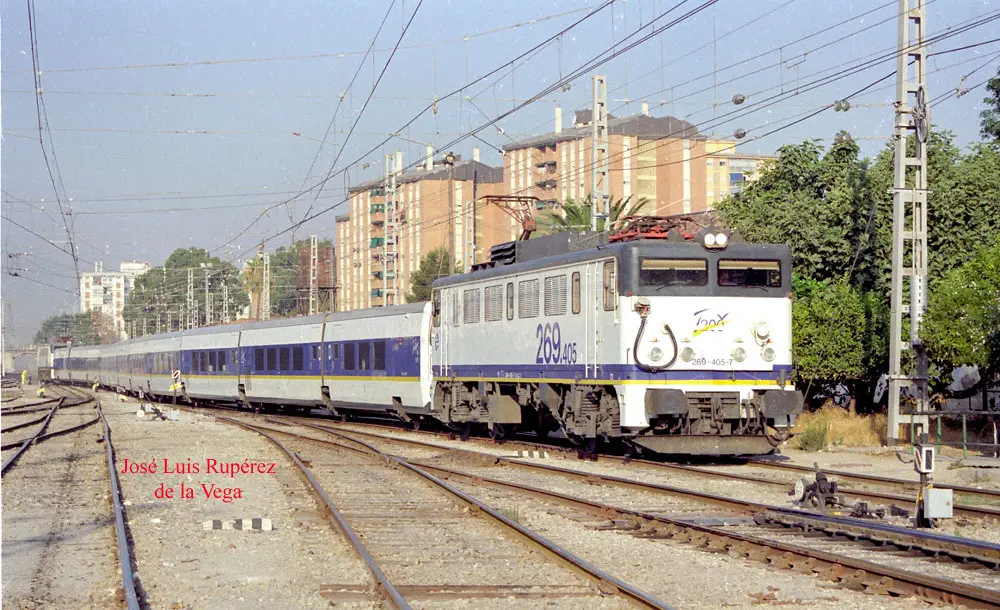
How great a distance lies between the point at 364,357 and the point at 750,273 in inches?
624

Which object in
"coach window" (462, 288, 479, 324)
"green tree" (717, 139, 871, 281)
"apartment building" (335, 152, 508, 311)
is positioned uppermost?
"apartment building" (335, 152, 508, 311)

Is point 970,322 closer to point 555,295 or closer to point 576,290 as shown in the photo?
point 576,290

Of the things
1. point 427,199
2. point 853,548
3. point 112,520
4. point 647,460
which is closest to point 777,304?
point 647,460

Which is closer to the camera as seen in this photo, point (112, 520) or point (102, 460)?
point (112, 520)

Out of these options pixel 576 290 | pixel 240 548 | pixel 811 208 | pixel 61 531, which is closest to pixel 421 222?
pixel 811 208

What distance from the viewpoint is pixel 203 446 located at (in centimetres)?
2528

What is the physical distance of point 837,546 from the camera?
36.0ft

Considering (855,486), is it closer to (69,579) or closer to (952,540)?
(952,540)

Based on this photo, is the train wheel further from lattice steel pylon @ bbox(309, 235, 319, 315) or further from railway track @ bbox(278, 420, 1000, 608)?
lattice steel pylon @ bbox(309, 235, 319, 315)

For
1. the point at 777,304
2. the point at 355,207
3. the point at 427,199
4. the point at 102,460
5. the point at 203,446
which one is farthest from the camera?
the point at 355,207

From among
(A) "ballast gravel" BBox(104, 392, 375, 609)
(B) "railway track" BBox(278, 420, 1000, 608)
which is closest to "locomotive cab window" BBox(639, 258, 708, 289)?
(B) "railway track" BBox(278, 420, 1000, 608)

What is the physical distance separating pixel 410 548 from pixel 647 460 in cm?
924

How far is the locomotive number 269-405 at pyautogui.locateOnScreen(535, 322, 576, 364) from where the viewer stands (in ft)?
65.9

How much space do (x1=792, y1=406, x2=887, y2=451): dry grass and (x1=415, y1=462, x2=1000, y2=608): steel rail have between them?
1040 cm
